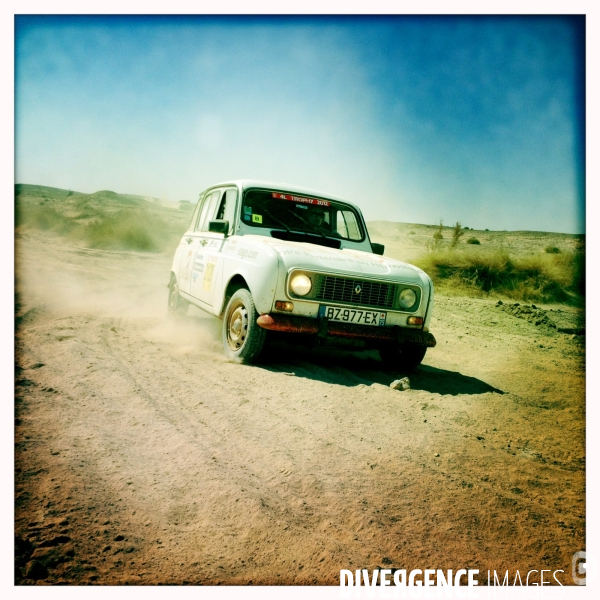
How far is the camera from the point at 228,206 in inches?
200

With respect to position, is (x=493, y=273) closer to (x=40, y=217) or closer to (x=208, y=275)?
(x=208, y=275)

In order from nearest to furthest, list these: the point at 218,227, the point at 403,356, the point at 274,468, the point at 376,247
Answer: the point at 274,468, the point at 403,356, the point at 218,227, the point at 376,247

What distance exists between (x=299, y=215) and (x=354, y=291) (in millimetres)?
1315

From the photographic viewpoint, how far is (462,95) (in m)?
4.20

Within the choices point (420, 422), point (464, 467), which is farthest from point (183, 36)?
point (464, 467)

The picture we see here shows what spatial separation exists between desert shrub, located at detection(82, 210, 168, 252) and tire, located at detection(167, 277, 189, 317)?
97.4 inches

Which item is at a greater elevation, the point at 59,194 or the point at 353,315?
the point at 59,194

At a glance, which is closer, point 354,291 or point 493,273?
point 354,291

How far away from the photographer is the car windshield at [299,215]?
4.73m

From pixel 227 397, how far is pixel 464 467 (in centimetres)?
163

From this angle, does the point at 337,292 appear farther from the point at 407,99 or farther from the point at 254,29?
the point at 254,29

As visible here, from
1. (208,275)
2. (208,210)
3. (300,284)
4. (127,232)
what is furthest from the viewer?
(127,232)

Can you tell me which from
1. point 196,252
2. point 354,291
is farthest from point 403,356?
point 196,252

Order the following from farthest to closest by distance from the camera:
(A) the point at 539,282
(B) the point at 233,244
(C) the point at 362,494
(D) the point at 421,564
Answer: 1. (A) the point at 539,282
2. (B) the point at 233,244
3. (C) the point at 362,494
4. (D) the point at 421,564
